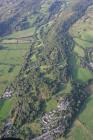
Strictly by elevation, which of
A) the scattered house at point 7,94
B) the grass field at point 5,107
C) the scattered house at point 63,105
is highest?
the scattered house at point 63,105

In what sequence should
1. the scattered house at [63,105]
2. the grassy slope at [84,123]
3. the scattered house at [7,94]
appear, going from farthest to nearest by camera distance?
1. the scattered house at [7,94]
2. the scattered house at [63,105]
3. the grassy slope at [84,123]

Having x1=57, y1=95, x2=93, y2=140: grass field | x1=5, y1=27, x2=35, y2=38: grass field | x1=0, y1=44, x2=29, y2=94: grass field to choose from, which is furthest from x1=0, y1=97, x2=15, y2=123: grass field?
x1=5, y1=27, x2=35, y2=38: grass field

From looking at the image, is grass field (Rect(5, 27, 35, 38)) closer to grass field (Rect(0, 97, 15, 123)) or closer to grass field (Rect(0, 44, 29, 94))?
grass field (Rect(0, 44, 29, 94))

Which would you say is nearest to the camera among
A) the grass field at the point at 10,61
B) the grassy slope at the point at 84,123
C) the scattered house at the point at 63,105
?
the grassy slope at the point at 84,123

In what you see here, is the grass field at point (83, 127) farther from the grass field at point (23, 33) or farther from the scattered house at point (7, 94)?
the grass field at point (23, 33)

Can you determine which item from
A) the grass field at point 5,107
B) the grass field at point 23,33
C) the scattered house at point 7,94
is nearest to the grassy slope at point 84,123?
the grass field at point 5,107

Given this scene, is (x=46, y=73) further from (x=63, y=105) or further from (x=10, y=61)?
(x=63, y=105)

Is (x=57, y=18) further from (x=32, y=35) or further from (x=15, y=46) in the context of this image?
(x=15, y=46)

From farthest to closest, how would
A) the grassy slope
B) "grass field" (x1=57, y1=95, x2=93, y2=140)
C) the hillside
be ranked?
the hillside < the grassy slope < "grass field" (x1=57, y1=95, x2=93, y2=140)

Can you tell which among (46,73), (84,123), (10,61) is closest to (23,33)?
(10,61)
